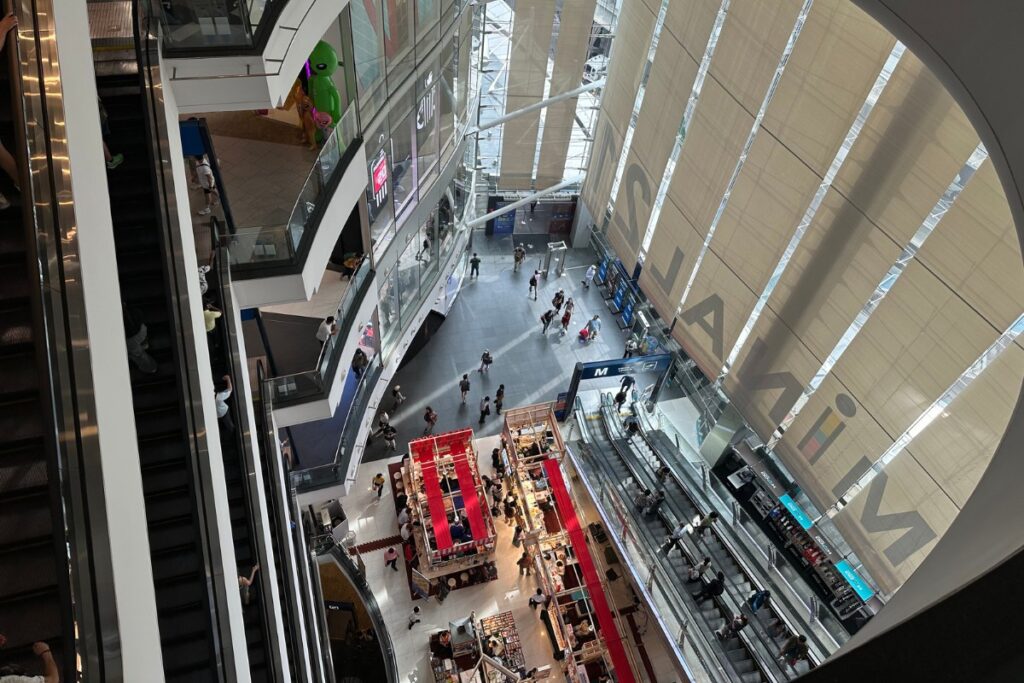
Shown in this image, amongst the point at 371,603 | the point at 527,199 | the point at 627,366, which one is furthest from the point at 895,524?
the point at 527,199

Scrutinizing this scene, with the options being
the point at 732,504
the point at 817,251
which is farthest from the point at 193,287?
the point at 732,504

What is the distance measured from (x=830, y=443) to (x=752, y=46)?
789 cm

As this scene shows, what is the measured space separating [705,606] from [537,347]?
8.51 meters

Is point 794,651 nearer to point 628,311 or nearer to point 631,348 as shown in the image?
point 631,348

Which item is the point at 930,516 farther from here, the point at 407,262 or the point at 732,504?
the point at 407,262

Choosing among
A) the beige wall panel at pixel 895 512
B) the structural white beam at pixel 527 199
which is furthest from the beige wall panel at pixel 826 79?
the structural white beam at pixel 527 199

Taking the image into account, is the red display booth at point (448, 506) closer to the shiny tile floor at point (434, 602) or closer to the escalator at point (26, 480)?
the shiny tile floor at point (434, 602)

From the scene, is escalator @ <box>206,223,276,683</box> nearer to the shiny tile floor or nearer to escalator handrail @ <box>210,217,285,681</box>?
escalator handrail @ <box>210,217,285,681</box>

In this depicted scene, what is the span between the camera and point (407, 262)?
571 inches

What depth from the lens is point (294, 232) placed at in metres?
8.90

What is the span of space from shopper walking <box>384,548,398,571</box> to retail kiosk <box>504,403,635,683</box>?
3.02m

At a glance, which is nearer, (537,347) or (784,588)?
(784,588)

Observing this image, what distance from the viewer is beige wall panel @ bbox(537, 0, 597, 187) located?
61.7 ft

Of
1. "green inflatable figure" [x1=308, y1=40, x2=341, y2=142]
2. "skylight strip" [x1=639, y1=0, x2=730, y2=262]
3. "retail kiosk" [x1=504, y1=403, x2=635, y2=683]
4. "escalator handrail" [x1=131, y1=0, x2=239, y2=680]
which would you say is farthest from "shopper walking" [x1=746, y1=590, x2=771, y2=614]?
"green inflatable figure" [x1=308, y1=40, x2=341, y2=142]
